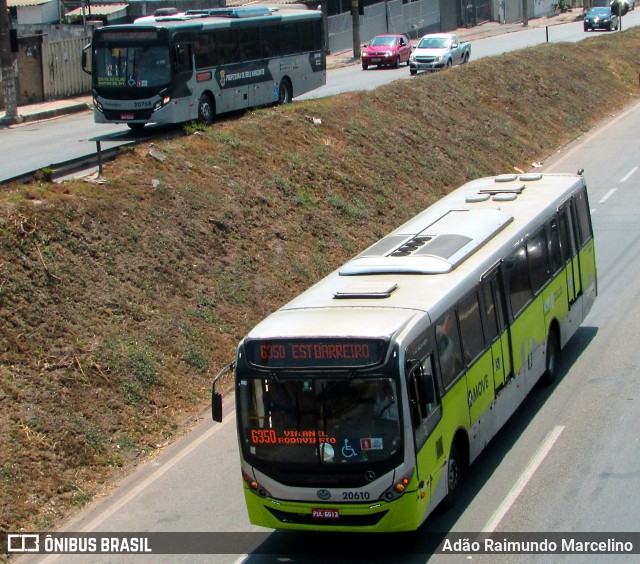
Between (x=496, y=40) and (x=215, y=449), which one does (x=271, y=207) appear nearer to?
(x=215, y=449)

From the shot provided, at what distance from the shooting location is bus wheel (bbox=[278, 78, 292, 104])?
29703 mm

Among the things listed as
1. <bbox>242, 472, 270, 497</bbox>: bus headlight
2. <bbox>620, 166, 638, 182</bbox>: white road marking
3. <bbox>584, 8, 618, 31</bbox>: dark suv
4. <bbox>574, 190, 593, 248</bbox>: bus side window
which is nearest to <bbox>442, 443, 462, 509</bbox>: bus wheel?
<bbox>242, 472, 270, 497</bbox>: bus headlight

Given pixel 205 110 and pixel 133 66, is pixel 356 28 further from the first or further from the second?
pixel 133 66

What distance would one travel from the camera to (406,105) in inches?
1236

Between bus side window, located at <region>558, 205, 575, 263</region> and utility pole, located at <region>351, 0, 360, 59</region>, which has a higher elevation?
utility pole, located at <region>351, 0, 360, 59</region>

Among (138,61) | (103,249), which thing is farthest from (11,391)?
(138,61)

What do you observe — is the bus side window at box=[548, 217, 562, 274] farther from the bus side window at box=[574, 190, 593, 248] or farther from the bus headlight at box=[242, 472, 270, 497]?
the bus headlight at box=[242, 472, 270, 497]

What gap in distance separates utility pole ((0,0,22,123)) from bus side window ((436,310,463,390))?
25061 mm

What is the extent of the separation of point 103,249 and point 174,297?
1.40 m

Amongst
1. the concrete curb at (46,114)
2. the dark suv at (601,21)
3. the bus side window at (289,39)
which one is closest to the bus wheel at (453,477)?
the bus side window at (289,39)

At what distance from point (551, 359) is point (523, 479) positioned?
356 centimetres

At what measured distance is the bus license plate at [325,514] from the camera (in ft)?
32.7

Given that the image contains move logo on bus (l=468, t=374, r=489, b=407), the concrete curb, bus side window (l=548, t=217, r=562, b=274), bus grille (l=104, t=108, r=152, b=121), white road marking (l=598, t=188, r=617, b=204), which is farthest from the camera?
the concrete curb

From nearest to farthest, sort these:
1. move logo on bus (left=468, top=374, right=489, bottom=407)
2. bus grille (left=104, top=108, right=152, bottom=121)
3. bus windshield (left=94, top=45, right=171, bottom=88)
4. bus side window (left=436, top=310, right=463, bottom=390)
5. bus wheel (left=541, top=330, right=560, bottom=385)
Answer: bus side window (left=436, top=310, right=463, bottom=390)
move logo on bus (left=468, top=374, right=489, bottom=407)
bus wheel (left=541, top=330, right=560, bottom=385)
bus grille (left=104, top=108, right=152, bottom=121)
bus windshield (left=94, top=45, right=171, bottom=88)
